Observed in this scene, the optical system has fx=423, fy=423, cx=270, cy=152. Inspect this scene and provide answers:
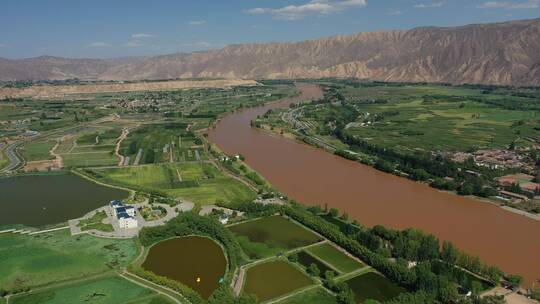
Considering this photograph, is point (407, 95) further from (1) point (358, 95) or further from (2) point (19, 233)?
(2) point (19, 233)

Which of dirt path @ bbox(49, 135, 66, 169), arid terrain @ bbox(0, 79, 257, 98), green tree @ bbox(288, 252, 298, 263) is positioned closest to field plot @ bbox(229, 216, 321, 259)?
green tree @ bbox(288, 252, 298, 263)

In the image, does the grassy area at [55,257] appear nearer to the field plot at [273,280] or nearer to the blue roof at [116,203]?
the blue roof at [116,203]

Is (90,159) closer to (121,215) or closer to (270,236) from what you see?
(121,215)

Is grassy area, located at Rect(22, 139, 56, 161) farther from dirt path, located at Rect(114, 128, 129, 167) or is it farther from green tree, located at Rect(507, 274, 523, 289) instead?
green tree, located at Rect(507, 274, 523, 289)

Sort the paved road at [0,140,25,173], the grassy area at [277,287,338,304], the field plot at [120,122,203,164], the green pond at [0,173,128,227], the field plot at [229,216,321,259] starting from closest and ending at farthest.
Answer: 1. the grassy area at [277,287,338,304]
2. the field plot at [229,216,321,259]
3. the green pond at [0,173,128,227]
4. the paved road at [0,140,25,173]
5. the field plot at [120,122,203,164]

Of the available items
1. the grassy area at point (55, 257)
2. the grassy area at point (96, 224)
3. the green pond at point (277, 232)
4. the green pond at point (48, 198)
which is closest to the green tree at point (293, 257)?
the green pond at point (277, 232)

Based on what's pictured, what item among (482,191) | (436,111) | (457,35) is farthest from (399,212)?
(457,35)

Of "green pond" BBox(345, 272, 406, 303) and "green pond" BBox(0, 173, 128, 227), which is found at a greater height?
"green pond" BBox(0, 173, 128, 227)
